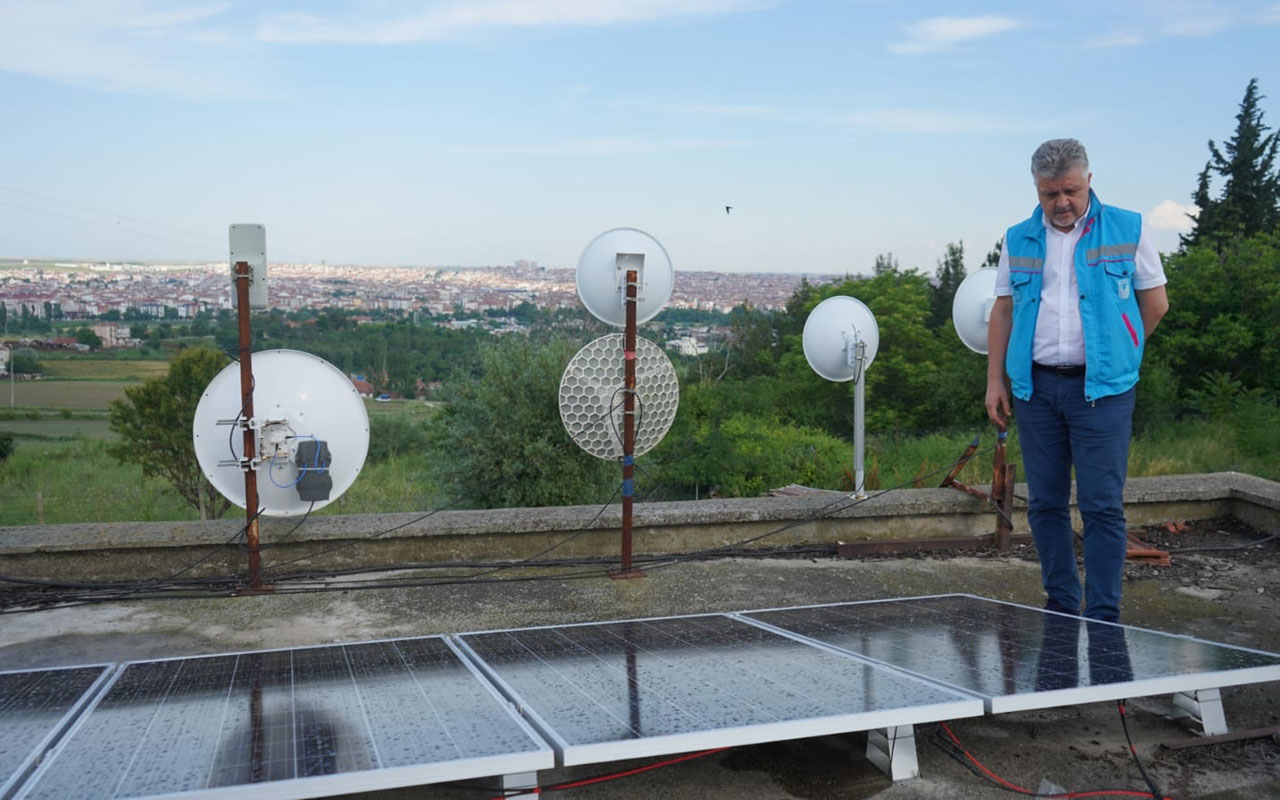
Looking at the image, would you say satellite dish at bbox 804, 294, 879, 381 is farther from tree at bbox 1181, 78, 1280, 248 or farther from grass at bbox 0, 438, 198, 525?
tree at bbox 1181, 78, 1280, 248

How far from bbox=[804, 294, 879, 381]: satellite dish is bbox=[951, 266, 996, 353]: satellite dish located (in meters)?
0.56

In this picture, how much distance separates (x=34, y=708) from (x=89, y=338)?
3711 centimetres

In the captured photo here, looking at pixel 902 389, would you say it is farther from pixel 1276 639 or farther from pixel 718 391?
pixel 1276 639

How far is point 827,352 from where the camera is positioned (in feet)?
21.8

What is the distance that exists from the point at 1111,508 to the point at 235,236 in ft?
13.8

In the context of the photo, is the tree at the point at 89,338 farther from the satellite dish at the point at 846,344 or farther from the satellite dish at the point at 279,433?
the satellite dish at the point at 846,344

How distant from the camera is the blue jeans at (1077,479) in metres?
3.82

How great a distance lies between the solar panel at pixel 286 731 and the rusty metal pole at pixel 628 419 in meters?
2.46

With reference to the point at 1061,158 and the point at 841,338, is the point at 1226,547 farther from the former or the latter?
the point at 1061,158

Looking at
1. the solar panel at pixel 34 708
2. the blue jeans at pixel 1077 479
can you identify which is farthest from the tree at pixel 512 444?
the solar panel at pixel 34 708

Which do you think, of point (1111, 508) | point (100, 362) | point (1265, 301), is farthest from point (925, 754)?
point (100, 362)

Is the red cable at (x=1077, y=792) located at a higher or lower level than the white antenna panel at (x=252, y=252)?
lower

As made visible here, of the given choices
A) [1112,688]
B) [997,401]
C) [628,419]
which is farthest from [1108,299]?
[628,419]

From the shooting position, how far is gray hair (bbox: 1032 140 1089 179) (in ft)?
12.3
